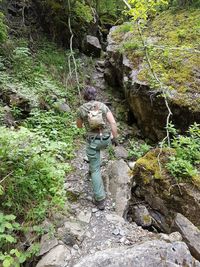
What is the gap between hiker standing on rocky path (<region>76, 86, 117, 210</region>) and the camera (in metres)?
5.05

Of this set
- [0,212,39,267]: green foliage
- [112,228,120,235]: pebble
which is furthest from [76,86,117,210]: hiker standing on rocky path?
[0,212,39,267]: green foliage

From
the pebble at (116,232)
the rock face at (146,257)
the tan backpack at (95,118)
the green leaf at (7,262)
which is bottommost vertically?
the pebble at (116,232)

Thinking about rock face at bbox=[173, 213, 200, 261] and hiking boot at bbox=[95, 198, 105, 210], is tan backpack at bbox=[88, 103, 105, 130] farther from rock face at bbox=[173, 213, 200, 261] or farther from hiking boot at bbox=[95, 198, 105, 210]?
rock face at bbox=[173, 213, 200, 261]

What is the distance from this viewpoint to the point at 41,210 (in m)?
3.98

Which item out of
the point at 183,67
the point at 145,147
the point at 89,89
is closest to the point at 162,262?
the point at 89,89

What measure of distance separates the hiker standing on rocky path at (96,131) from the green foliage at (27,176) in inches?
42.2

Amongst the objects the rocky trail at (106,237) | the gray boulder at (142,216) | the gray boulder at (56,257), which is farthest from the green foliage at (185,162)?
the gray boulder at (56,257)

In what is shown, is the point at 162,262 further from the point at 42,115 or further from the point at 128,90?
the point at 128,90

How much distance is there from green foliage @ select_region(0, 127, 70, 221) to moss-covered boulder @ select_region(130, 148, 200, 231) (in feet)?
6.11

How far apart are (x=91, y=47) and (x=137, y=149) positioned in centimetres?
687

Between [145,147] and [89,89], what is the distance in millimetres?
3024

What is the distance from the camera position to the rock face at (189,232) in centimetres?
419

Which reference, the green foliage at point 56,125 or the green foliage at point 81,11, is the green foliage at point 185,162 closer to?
the green foliage at point 56,125

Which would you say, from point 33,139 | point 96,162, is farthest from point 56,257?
point 96,162
